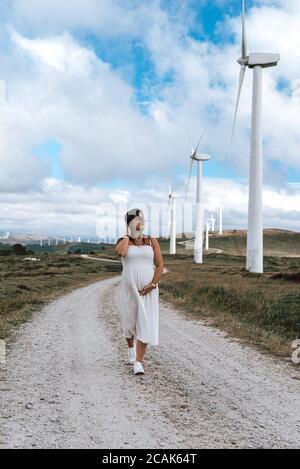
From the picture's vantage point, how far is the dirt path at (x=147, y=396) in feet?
19.4

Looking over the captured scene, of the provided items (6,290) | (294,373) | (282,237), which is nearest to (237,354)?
(294,373)

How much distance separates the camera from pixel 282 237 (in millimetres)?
198750

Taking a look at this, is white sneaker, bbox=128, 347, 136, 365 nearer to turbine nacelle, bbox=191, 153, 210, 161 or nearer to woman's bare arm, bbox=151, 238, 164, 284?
woman's bare arm, bbox=151, 238, 164, 284

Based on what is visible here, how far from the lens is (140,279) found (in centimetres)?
896

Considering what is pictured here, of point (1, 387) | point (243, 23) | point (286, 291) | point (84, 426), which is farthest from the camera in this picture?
point (243, 23)

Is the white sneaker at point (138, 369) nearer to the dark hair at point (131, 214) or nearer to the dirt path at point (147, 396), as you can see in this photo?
the dirt path at point (147, 396)

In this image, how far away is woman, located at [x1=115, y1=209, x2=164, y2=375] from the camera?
8867 millimetres

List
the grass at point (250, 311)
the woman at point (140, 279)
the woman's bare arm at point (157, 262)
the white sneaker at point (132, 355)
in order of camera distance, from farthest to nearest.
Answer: the grass at point (250, 311) → the white sneaker at point (132, 355) → the woman's bare arm at point (157, 262) → the woman at point (140, 279)

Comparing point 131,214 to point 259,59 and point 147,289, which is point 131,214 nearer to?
point 147,289

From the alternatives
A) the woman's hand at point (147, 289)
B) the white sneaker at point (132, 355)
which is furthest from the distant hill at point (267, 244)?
the woman's hand at point (147, 289)

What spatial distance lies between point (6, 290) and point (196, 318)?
1426 cm

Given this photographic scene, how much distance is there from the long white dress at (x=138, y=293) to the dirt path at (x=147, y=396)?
0.87 meters

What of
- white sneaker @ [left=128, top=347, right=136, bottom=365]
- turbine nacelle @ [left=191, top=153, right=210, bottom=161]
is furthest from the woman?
turbine nacelle @ [left=191, top=153, right=210, bottom=161]
